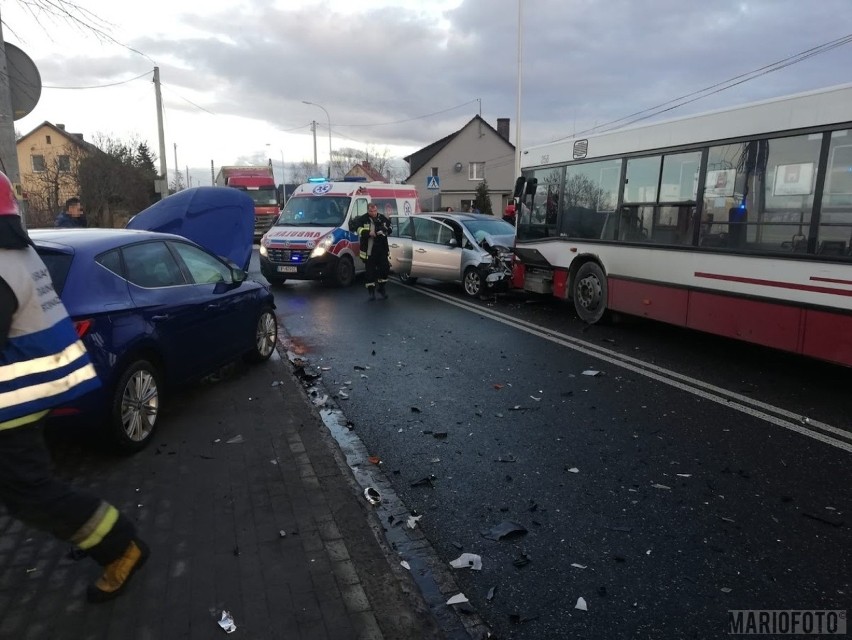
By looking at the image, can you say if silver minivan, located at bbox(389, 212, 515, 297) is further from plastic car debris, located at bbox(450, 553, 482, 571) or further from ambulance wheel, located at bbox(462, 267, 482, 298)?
plastic car debris, located at bbox(450, 553, 482, 571)

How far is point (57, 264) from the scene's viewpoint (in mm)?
4418

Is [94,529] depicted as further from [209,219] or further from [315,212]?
[315,212]

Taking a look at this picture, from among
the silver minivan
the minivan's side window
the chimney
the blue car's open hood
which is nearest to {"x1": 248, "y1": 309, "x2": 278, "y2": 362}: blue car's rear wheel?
the minivan's side window

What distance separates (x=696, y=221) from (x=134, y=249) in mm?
6370

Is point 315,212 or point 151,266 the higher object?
point 315,212

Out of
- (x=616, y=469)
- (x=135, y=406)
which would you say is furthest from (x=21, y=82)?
(x=616, y=469)

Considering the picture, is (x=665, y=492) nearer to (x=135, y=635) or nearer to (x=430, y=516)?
(x=430, y=516)

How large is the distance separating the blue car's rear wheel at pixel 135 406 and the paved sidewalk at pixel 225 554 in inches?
5.2

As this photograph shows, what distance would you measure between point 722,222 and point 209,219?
734 cm

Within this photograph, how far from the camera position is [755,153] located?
22.3 ft

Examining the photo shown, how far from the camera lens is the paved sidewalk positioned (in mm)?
2771

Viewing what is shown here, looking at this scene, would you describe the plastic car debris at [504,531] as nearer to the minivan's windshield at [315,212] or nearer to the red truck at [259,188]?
the minivan's windshield at [315,212]

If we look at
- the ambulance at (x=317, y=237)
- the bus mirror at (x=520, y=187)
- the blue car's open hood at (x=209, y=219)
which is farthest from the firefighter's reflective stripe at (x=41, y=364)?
the ambulance at (x=317, y=237)

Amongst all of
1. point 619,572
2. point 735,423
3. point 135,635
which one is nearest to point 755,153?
point 735,423
